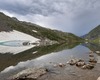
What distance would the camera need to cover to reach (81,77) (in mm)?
34844

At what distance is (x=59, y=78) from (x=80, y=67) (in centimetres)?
1070

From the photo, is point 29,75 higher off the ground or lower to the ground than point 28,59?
lower

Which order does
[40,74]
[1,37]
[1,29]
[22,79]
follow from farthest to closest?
[1,29], [1,37], [40,74], [22,79]

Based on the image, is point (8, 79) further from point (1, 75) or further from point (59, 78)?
point (59, 78)

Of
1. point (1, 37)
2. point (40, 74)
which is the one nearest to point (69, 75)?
point (40, 74)

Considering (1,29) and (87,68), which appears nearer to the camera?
(87,68)

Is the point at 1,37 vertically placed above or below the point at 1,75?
above

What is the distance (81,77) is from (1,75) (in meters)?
14.1

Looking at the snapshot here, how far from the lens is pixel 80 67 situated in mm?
44031

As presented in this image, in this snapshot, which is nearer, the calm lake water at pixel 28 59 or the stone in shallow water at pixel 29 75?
the stone in shallow water at pixel 29 75

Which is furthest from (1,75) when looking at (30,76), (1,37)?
(1,37)

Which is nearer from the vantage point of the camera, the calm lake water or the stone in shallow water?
the stone in shallow water

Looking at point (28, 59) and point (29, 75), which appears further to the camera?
point (28, 59)

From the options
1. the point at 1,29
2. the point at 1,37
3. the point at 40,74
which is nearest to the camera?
the point at 40,74
